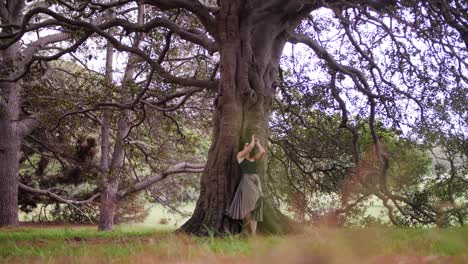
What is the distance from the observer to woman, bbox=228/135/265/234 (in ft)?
30.3

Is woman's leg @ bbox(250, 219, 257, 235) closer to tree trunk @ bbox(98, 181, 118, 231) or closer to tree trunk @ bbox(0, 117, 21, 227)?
tree trunk @ bbox(0, 117, 21, 227)

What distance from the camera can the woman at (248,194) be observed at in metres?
9.23

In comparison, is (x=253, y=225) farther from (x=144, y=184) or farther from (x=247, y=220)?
(x=144, y=184)

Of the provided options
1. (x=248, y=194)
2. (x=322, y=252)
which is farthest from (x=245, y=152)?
(x=322, y=252)

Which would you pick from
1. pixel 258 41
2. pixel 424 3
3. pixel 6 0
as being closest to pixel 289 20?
pixel 258 41

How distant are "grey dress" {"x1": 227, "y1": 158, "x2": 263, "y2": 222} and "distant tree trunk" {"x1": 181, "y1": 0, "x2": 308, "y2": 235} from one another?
1.10ft

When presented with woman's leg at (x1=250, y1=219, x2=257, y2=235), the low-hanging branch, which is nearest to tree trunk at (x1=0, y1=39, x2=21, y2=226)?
the low-hanging branch

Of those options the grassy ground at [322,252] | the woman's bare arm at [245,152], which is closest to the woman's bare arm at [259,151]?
the woman's bare arm at [245,152]

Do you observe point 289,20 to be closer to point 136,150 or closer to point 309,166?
point 309,166

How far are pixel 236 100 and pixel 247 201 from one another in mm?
2100

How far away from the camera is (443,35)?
9000mm

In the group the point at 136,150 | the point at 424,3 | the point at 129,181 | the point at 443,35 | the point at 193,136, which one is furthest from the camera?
the point at 136,150

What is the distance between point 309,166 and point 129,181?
6282 millimetres

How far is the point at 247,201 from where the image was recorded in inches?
366
